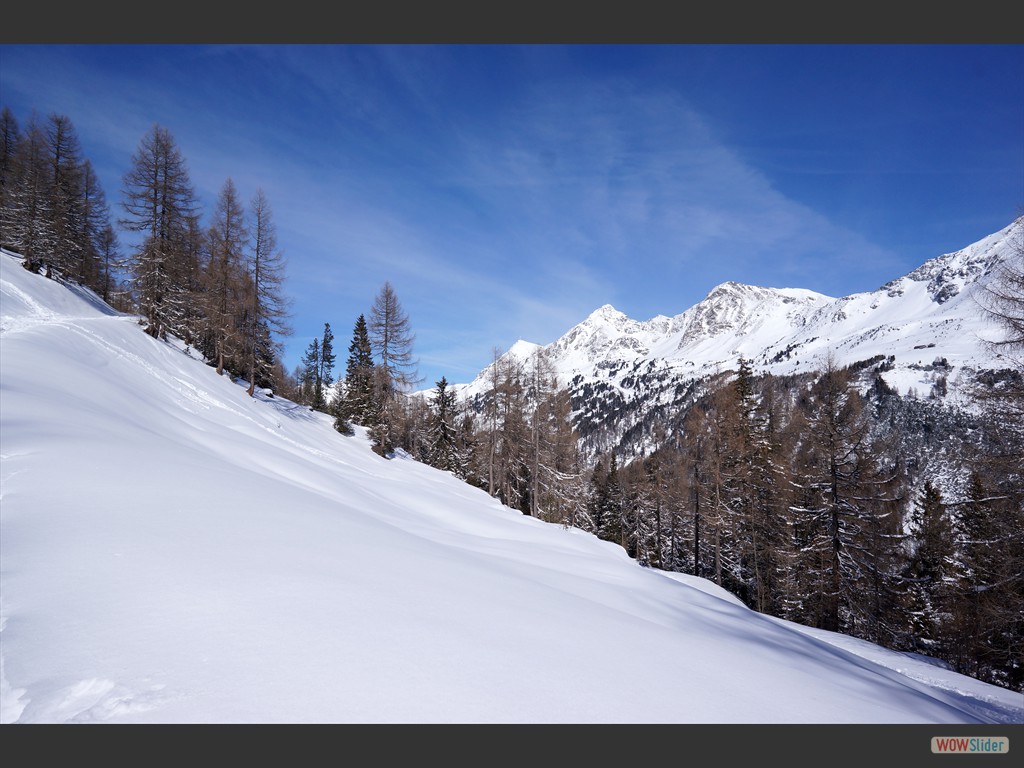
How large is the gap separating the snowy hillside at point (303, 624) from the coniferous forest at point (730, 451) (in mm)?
8064

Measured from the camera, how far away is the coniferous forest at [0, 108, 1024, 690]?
13.0m

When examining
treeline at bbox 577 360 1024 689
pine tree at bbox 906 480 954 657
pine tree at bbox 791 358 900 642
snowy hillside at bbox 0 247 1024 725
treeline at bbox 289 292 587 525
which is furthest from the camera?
treeline at bbox 289 292 587 525

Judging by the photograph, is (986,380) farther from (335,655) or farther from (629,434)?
(629,434)

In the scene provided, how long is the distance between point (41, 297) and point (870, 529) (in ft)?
126

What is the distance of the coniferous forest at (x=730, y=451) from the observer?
1304 centimetres

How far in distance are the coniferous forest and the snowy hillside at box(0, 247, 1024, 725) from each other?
806 cm

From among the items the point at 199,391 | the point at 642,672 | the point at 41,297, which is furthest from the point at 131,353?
the point at 642,672

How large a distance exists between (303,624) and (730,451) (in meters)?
25.1

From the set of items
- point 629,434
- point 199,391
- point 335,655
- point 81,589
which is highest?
point 199,391

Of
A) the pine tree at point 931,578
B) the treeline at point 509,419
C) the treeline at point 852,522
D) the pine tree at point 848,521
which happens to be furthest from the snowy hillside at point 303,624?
the treeline at point 509,419

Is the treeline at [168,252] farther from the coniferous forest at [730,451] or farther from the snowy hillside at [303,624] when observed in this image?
the snowy hillside at [303,624]

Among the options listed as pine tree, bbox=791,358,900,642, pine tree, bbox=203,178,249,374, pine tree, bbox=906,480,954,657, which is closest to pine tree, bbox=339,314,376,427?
pine tree, bbox=203,178,249,374

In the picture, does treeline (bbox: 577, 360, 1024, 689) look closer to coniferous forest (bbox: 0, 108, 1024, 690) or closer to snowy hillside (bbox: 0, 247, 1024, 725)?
coniferous forest (bbox: 0, 108, 1024, 690)
